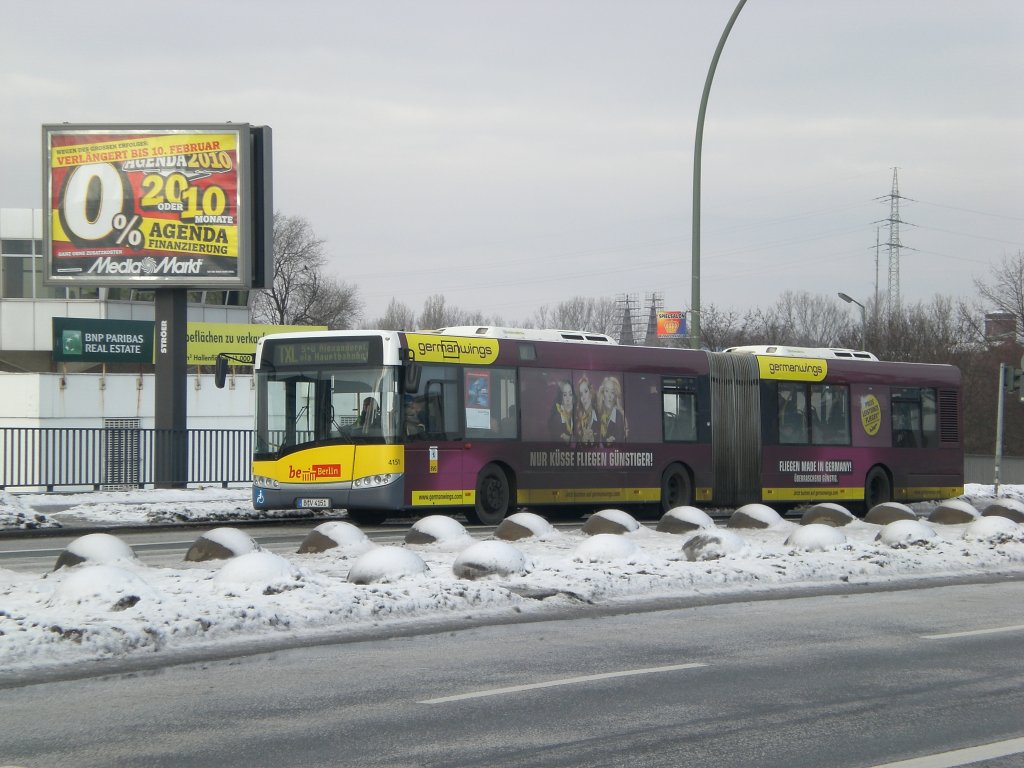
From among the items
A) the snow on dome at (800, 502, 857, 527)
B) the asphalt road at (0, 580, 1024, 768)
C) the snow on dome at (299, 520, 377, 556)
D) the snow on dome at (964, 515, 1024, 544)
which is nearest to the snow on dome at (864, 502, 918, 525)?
the snow on dome at (800, 502, 857, 527)

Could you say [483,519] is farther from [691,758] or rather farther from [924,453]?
[691,758]

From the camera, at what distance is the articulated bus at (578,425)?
20281 millimetres

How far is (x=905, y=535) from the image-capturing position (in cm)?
1562

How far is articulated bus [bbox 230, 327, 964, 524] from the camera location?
20.3m

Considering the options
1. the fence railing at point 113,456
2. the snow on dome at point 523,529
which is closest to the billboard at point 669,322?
the fence railing at point 113,456

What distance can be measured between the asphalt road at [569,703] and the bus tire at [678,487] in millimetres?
14103

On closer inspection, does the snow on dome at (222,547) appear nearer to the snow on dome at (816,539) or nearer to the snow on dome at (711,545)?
the snow on dome at (711,545)

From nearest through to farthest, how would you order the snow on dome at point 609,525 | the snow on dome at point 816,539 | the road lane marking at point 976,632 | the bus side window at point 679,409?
the road lane marking at point 976,632, the snow on dome at point 816,539, the snow on dome at point 609,525, the bus side window at point 679,409

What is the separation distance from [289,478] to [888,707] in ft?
46.5

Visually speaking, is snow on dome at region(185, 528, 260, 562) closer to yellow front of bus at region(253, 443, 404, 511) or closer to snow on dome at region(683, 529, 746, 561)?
snow on dome at region(683, 529, 746, 561)

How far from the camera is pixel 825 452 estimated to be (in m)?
26.8

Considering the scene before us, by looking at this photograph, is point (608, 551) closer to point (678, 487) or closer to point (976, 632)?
point (976, 632)

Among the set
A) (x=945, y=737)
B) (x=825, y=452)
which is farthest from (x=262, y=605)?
(x=825, y=452)

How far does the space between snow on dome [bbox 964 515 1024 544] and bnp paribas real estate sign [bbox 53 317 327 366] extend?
141 ft
